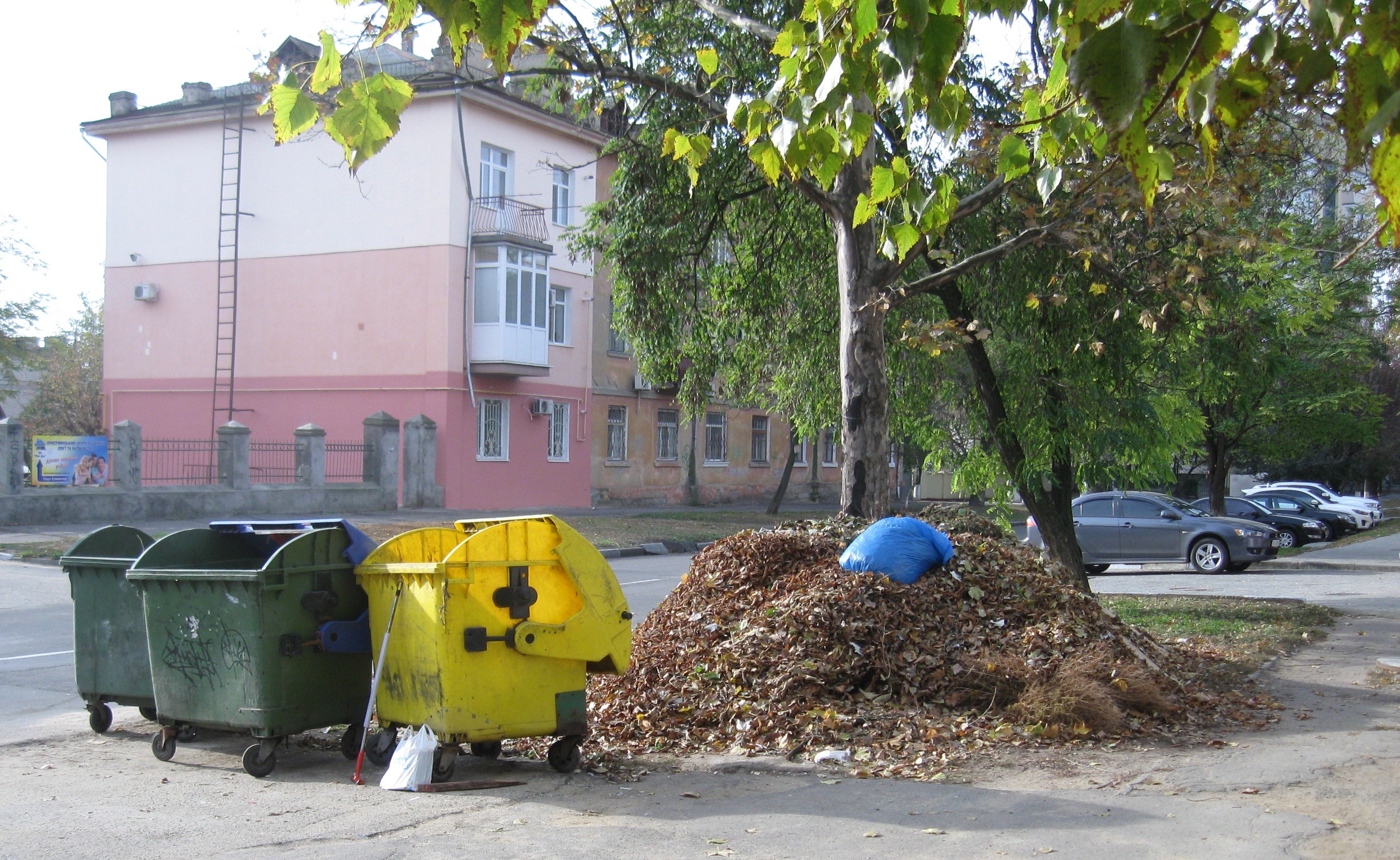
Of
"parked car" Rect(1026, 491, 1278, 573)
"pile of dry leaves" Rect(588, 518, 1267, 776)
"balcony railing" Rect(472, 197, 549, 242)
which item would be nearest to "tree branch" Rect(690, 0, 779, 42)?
"pile of dry leaves" Rect(588, 518, 1267, 776)

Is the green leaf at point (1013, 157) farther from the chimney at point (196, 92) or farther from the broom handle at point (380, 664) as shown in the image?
the chimney at point (196, 92)

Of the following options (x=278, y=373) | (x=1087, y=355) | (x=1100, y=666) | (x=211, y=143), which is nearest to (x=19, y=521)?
(x=278, y=373)

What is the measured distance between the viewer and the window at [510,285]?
30328 mm

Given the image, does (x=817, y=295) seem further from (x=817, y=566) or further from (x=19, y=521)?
(x=19, y=521)

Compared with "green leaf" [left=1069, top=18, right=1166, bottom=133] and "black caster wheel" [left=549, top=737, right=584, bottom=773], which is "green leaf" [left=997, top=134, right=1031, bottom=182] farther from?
"black caster wheel" [left=549, top=737, right=584, bottom=773]

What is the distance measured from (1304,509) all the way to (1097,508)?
15.3 metres

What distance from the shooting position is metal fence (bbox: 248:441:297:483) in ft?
85.1

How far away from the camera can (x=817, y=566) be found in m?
8.43

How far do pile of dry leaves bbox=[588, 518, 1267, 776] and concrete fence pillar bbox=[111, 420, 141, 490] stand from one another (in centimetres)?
1800

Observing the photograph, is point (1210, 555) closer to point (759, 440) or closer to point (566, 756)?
point (566, 756)

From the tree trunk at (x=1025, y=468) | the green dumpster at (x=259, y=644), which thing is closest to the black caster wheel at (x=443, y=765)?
the green dumpster at (x=259, y=644)

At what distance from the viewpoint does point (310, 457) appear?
25828 millimetres

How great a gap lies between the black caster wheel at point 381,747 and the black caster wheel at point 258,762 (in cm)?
48

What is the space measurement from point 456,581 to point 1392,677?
7.37 metres
